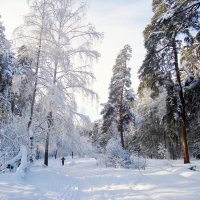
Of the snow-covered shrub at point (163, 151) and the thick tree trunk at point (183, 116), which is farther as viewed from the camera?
the snow-covered shrub at point (163, 151)

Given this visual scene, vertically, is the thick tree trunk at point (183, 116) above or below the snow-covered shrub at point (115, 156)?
above

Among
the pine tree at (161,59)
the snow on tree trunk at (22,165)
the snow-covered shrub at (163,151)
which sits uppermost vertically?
the pine tree at (161,59)

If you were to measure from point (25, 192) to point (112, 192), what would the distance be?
9.34 ft

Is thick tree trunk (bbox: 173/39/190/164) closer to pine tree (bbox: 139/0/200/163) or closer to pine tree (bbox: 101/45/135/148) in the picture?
pine tree (bbox: 139/0/200/163)

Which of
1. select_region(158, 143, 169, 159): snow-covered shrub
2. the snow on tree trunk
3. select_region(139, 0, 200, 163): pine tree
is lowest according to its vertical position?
the snow on tree trunk

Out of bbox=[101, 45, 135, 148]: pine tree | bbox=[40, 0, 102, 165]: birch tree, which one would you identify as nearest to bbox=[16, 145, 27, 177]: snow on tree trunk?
bbox=[40, 0, 102, 165]: birch tree

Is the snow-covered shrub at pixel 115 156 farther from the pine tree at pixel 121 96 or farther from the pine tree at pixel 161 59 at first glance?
the pine tree at pixel 121 96

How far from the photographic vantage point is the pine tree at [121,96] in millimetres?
36656

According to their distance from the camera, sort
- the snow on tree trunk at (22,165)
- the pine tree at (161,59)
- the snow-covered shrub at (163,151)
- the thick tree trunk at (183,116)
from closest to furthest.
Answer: the snow on tree trunk at (22,165), the pine tree at (161,59), the thick tree trunk at (183,116), the snow-covered shrub at (163,151)

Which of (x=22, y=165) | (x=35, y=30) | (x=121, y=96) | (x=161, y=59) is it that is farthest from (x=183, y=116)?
(x=121, y=96)

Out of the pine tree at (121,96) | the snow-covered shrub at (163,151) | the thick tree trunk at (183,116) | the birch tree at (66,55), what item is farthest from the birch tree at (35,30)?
the snow-covered shrub at (163,151)

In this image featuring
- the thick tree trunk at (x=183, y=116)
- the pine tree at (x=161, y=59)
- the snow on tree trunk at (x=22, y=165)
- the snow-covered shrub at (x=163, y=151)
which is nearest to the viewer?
the snow on tree trunk at (x=22, y=165)

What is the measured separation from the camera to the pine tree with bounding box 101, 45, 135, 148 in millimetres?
36656

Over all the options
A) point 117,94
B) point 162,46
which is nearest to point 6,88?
point 162,46
